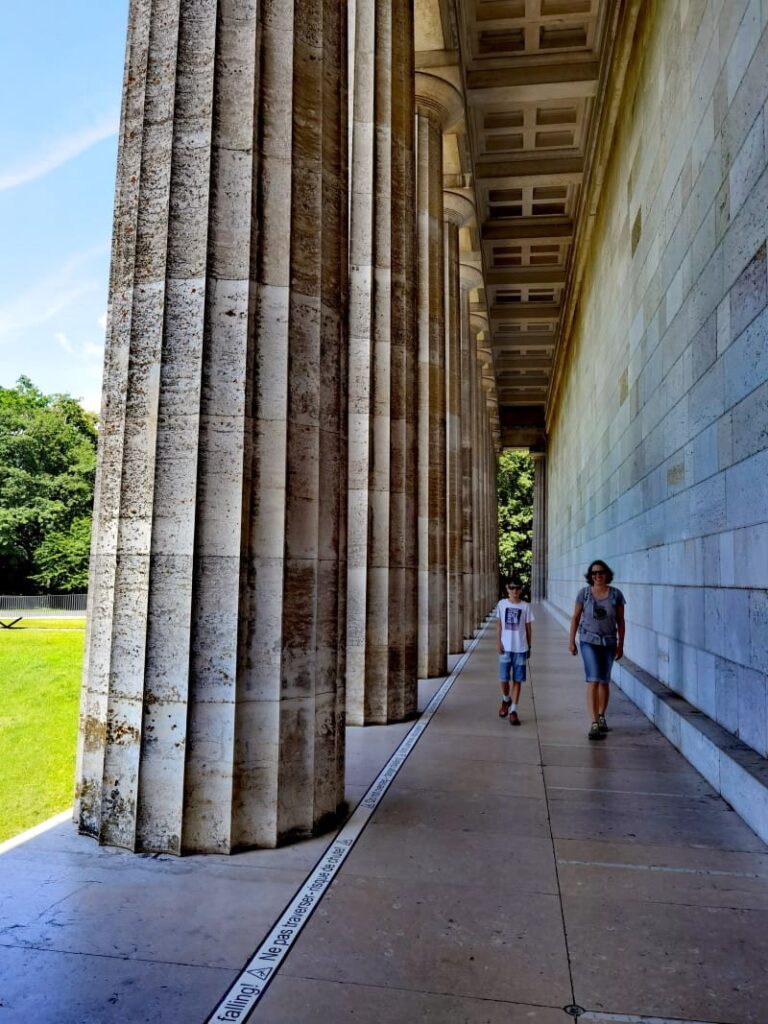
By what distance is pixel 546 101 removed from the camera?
68.9ft

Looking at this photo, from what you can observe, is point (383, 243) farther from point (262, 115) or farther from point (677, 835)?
point (677, 835)

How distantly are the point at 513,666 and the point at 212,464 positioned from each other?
19.6 feet

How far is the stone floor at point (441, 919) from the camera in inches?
137

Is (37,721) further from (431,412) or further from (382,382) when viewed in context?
(382,382)

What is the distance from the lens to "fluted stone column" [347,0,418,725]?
10.3 metres

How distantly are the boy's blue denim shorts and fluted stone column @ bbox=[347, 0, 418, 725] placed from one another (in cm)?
129

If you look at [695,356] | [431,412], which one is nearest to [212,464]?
[695,356]

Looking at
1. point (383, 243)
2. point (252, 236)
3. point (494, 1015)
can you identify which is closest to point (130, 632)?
point (252, 236)

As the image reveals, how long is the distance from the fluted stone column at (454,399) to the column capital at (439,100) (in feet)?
13.0

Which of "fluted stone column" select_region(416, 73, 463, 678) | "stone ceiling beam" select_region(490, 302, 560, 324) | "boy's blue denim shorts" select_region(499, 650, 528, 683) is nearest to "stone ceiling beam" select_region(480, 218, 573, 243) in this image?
"stone ceiling beam" select_region(490, 302, 560, 324)

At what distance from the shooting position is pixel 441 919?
14.0ft

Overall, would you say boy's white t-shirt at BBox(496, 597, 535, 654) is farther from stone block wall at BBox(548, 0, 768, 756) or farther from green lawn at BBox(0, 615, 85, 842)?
green lawn at BBox(0, 615, 85, 842)

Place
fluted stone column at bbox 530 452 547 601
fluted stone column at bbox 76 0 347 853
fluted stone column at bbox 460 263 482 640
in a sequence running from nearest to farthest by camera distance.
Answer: fluted stone column at bbox 76 0 347 853, fluted stone column at bbox 460 263 482 640, fluted stone column at bbox 530 452 547 601

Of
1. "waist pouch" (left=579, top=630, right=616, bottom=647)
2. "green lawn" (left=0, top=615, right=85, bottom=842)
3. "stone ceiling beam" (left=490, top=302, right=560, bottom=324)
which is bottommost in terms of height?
"green lawn" (left=0, top=615, right=85, bottom=842)
